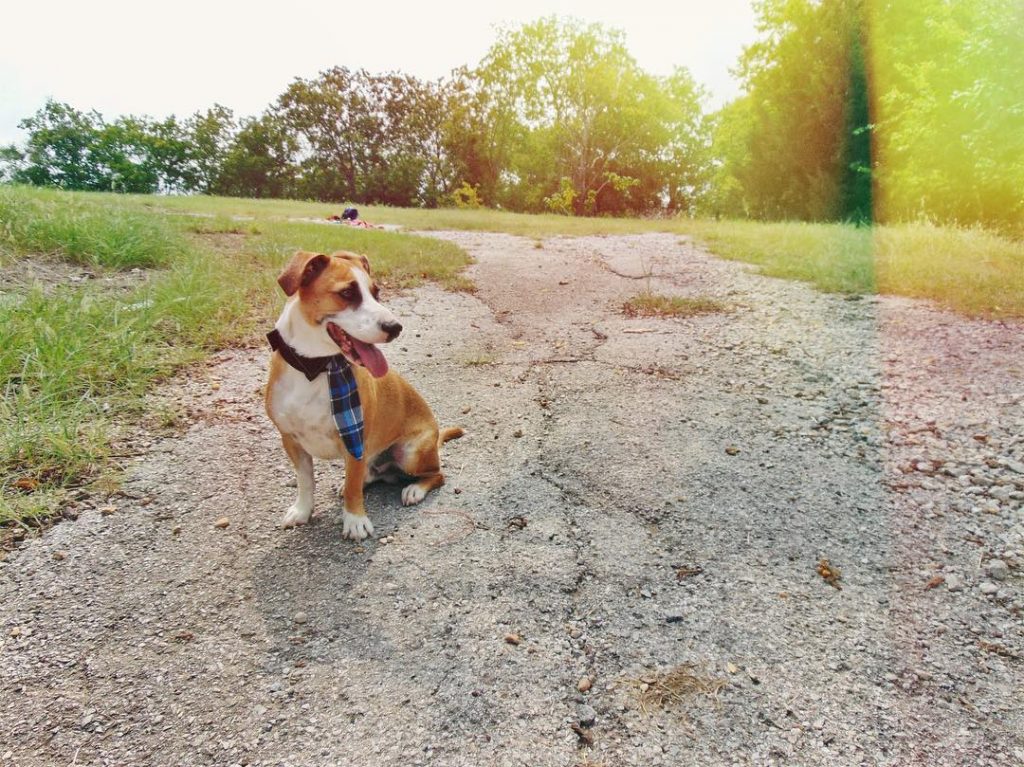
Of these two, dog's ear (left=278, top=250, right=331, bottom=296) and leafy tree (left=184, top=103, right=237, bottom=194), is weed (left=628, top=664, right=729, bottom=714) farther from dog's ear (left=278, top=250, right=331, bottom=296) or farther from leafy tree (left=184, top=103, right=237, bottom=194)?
leafy tree (left=184, top=103, right=237, bottom=194)

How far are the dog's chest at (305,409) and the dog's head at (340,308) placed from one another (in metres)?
0.18

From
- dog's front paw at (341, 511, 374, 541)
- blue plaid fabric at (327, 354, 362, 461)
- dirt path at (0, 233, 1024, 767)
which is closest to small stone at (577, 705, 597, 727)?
dirt path at (0, 233, 1024, 767)

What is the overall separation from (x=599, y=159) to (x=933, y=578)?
35.4 metres

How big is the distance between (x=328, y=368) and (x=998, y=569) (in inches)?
110

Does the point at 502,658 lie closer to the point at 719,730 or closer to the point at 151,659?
the point at 719,730

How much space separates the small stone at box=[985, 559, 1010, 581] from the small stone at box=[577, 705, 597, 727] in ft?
5.64

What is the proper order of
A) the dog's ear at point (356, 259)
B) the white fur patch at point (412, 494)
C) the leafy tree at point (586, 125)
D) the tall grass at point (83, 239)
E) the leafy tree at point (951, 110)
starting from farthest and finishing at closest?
the leafy tree at point (586, 125) < the leafy tree at point (951, 110) < the tall grass at point (83, 239) < the white fur patch at point (412, 494) < the dog's ear at point (356, 259)

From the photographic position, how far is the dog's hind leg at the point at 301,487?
256 cm

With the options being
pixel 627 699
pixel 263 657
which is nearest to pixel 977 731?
pixel 627 699

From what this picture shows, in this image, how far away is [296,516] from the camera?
258cm

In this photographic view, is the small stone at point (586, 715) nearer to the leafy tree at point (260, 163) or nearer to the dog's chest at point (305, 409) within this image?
the dog's chest at point (305, 409)

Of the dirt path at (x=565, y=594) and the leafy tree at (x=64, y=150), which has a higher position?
the leafy tree at (x=64, y=150)

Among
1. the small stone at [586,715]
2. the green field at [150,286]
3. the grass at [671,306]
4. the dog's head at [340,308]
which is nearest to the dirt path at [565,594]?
the small stone at [586,715]

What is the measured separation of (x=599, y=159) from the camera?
34.4 meters
